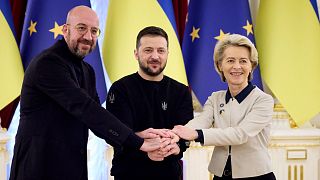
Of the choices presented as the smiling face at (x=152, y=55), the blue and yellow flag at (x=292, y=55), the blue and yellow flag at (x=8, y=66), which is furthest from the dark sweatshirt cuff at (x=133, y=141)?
the blue and yellow flag at (x=292, y=55)

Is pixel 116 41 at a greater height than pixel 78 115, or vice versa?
pixel 116 41

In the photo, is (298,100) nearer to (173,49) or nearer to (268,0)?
(268,0)

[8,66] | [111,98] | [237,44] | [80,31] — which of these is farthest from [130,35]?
[237,44]

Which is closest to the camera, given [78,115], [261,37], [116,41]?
[78,115]

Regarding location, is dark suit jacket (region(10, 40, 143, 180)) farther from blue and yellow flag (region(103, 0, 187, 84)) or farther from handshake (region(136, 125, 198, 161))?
blue and yellow flag (region(103, 0, 187, 84))

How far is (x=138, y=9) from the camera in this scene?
3311 mm

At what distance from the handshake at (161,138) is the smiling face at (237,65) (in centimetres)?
34

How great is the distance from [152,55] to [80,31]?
42 cm

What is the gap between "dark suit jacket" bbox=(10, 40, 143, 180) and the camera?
204 cm

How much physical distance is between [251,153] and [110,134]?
71 cm

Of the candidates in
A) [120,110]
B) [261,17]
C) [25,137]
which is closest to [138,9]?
[261,17]

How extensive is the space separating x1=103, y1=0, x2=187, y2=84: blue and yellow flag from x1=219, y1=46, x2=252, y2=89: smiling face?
3.78 feet

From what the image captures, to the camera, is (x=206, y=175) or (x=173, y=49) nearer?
(x=173, y=49)

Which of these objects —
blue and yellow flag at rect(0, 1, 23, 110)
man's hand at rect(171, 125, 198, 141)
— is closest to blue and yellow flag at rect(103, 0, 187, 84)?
blue and yellow flag at rect(0, 1, 23, 110)
